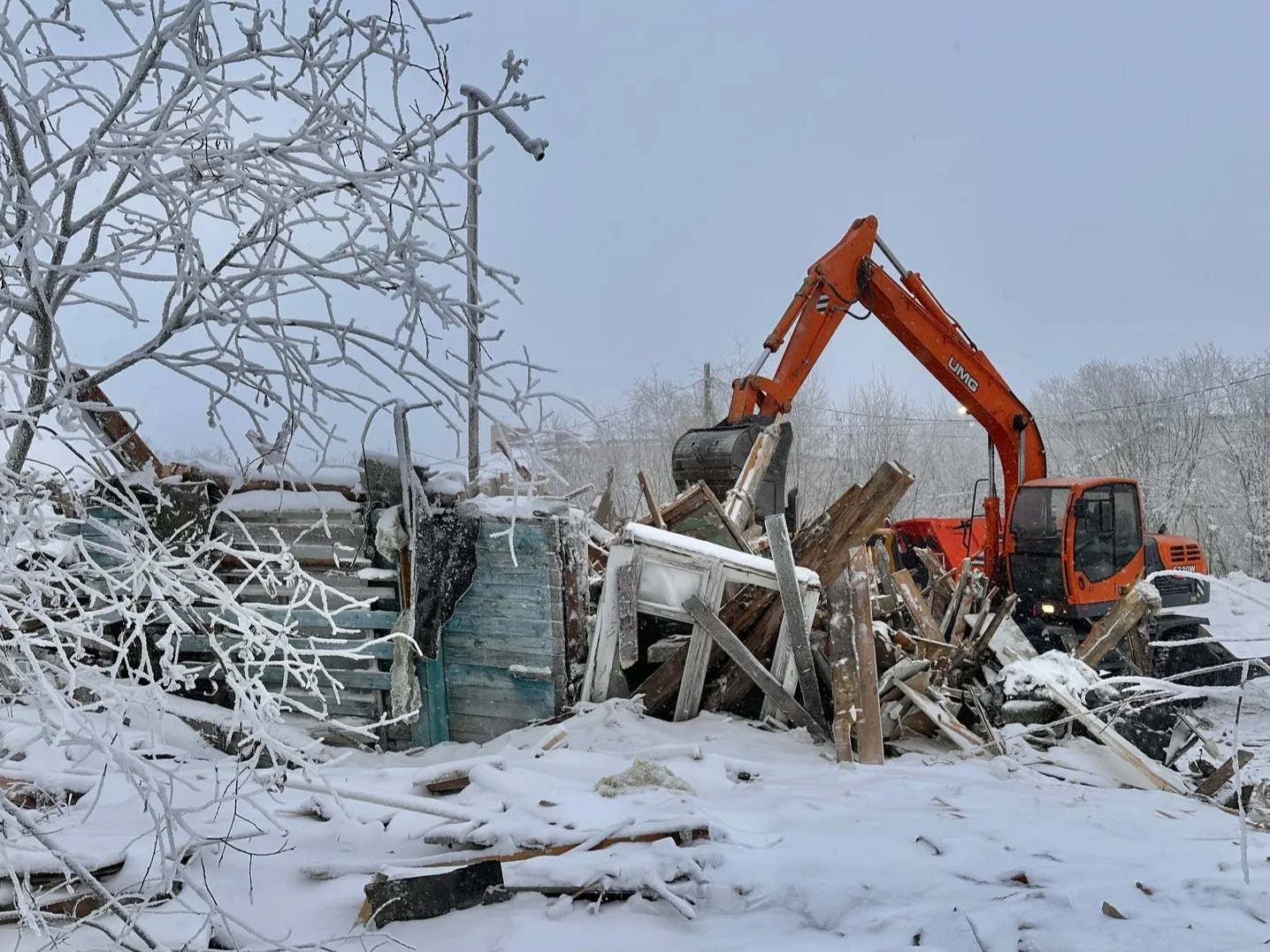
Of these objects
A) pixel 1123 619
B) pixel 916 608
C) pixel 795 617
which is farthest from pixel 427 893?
pixel 916 608

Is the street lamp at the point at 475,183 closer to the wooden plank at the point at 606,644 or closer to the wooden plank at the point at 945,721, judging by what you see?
the wooden plank at the point at 606,644

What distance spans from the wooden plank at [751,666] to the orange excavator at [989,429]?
351cm

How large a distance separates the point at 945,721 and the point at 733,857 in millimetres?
3153

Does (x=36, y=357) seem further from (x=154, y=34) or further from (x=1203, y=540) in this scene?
(x=1203, y=540)

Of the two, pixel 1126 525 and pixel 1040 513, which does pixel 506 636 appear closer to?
pixel 1040 513

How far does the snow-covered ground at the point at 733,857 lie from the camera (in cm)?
325

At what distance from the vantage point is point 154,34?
241cm

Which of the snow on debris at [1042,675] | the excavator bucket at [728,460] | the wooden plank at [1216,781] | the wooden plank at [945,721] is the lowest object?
the wooden plank at [1216,781]

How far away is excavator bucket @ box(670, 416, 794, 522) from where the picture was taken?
371 inches

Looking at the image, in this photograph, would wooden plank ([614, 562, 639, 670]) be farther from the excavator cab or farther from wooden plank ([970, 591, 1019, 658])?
the excavator cab

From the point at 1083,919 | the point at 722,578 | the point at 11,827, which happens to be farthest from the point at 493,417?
the point at 722,578

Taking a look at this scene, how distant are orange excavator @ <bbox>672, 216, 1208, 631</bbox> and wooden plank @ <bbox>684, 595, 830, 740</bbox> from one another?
351 centimetres

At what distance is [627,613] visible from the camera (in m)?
6.61

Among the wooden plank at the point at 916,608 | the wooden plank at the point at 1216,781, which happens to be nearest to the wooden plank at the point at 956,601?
the wooden plank at the point at 916,608
